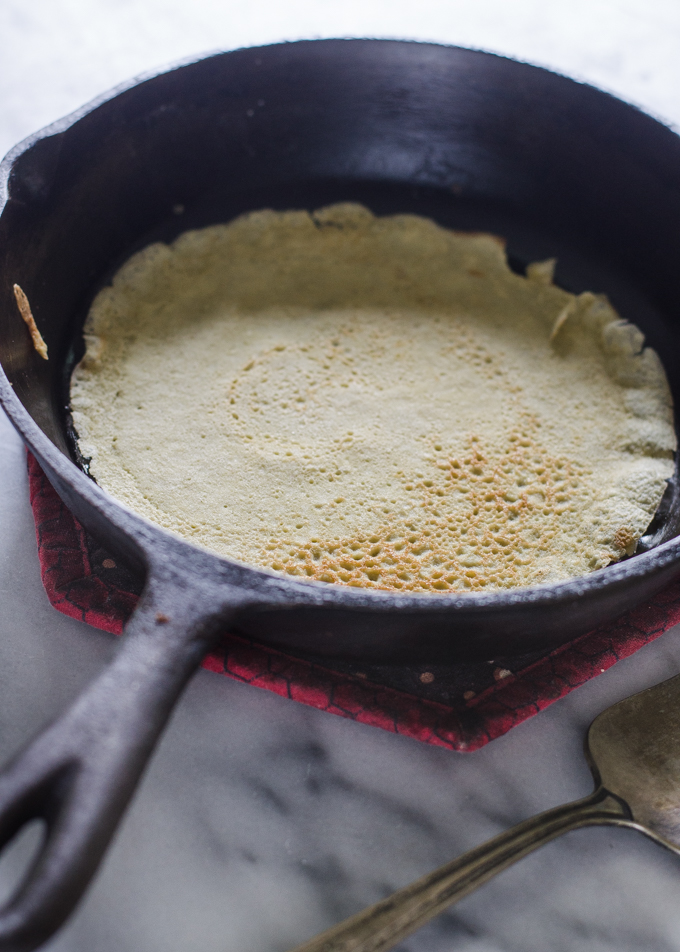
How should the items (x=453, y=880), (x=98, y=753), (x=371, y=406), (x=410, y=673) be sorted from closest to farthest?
(x=98, y=753) < (x=453, y=880) < (x=410, y=673) < (x=371, y=406)

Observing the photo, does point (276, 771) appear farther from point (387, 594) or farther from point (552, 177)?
point (552, 177)

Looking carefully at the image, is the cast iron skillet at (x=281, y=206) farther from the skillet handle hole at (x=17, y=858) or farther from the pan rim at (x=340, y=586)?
the skillet handle hole at (x=17, y=858)

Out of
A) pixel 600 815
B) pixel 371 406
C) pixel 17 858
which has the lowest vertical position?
pixel 17 858

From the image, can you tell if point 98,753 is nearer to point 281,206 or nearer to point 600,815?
point 600,815

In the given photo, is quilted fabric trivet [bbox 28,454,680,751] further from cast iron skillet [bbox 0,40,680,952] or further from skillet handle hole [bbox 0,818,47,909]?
skillet handle hole [bbox 0,818,47,909]

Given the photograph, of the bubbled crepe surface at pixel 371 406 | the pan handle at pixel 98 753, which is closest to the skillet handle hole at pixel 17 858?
the pan handle at pixel 98 753

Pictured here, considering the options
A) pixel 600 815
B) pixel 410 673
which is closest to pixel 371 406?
pixel 410 673
